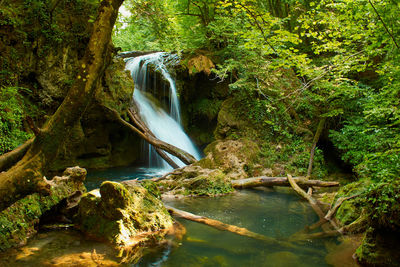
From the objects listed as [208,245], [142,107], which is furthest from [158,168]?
[208,245]

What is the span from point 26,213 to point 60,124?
2567 millimetres

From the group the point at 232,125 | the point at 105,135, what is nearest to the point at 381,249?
the point at 232,125

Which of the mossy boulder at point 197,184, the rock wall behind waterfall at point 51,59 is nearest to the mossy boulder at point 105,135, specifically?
the rock wall behind waterfall at point 51,59

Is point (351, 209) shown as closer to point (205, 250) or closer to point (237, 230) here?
point (237, 230)

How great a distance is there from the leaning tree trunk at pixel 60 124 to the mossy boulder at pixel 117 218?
190cm

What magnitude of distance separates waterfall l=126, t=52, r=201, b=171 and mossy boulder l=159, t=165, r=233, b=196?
4097 mm

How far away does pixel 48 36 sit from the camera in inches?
327

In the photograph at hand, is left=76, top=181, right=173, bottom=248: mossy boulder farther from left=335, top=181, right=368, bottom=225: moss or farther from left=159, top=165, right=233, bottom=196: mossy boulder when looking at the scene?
left=335, top=181, right=368, bottom=225: moss

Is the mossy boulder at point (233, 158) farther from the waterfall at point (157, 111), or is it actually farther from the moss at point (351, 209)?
the moss at point (351, 209)

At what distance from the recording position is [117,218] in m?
4.07

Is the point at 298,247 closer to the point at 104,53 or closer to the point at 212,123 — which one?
the point at 104,53

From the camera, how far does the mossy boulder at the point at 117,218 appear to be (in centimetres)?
393

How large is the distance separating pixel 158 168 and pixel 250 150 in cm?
516

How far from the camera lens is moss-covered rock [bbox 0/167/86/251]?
11.5ft
